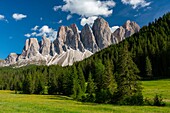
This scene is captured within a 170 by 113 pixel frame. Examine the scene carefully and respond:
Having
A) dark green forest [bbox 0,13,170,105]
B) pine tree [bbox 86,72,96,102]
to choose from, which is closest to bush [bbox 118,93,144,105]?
dark green forest [bbox 0,13,170,105]

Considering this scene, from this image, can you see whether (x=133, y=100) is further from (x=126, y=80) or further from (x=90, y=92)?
(x=90, y=92)

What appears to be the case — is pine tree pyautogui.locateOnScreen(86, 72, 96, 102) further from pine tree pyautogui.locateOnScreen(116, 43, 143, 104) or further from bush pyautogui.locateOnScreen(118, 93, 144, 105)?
bush pyautogui.locateOnScreen(118, 93, 144, 105)

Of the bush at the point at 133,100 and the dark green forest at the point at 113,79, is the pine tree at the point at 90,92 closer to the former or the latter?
the dark green forest at the point at 113,79

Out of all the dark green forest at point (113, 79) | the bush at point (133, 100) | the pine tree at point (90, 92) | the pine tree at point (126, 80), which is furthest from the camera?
the pine tree at point (90, 92)

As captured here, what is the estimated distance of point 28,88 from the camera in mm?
120625

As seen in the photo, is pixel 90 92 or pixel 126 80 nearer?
pixel 126 80

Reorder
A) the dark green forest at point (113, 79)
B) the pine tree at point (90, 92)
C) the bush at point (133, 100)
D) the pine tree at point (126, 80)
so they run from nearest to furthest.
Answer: the bush at point (133, 100), the pine tree at point (126, 80), the dark green forest at point (113, 79), the pine tree at point (90, 92)

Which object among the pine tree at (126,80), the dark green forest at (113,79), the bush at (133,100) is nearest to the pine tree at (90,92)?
the dark green forest at (113,79)

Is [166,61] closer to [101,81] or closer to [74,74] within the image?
[74,74]

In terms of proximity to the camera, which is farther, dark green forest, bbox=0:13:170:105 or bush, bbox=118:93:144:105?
dark green forest, bbox=0:13:170:105

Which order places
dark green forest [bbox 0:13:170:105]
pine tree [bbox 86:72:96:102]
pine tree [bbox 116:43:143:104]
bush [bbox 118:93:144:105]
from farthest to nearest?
pine tree [bbox 86:72:96:102], dark green forest [bbox 0:13:170:105], pine tree [bbox 116:43:143:104], bush [bbox 118:93:144:105]

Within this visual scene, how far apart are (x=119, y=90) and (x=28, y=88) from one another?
8378cm

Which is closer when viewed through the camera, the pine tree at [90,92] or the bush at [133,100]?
the bush at [133,100]

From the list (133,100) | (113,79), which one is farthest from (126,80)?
(113,79)
